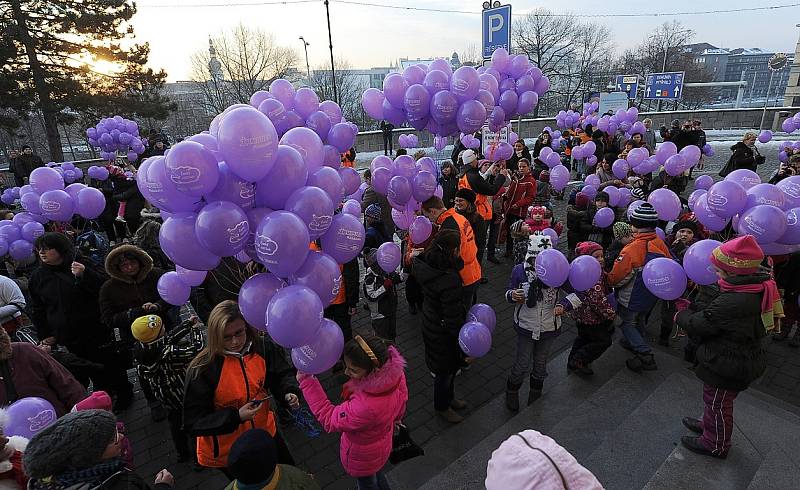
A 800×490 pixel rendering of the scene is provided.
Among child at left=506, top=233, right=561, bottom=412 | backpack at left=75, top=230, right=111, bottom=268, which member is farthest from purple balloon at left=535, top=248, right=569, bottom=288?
backpack at left=75, top=230, right=111, bottom=268

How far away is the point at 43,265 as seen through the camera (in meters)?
3.92

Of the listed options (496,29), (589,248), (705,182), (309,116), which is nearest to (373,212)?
Answer: (309,116)

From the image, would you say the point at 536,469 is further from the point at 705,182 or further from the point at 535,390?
the point at 705,182

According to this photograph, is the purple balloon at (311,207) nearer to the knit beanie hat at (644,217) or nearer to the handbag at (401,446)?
the handbag at (401,446)

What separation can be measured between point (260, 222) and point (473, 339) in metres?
2.09

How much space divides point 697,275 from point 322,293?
3130 mm

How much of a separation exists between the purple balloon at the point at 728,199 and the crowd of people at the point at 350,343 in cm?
53

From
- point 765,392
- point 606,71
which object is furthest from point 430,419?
point 606,71

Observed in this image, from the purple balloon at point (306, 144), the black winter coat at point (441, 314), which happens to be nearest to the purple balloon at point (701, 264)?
the black winter coat at point (441, 314)

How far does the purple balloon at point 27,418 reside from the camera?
2.31 m

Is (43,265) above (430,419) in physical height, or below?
above

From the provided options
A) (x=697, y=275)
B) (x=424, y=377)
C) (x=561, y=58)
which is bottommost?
(x=424, y=377)

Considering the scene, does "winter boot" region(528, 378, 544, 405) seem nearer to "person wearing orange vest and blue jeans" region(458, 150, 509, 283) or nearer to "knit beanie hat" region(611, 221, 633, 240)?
"knit beanie hat" region(611, 221, 633, 240)

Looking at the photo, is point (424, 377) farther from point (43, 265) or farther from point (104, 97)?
point (104, 97)
